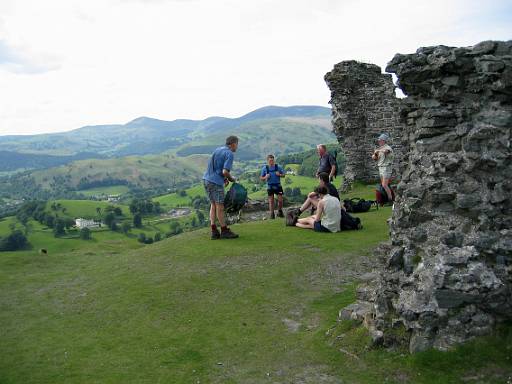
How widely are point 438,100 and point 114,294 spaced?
8291 millimetres

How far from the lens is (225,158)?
576 inches

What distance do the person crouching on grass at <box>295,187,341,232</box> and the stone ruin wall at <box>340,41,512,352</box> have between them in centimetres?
695

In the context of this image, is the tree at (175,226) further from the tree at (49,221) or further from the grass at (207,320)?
the grass at (207,320)

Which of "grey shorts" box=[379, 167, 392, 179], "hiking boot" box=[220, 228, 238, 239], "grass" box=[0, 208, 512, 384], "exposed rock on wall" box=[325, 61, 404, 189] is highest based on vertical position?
"exposed rock on wall" box=[325, 61, 404, 189]

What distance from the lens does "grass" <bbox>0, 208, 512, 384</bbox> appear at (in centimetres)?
706

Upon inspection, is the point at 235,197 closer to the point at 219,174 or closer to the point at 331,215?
the point at 219,174

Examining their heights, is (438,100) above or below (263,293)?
above

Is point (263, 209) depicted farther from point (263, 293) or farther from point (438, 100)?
point (438, 100)

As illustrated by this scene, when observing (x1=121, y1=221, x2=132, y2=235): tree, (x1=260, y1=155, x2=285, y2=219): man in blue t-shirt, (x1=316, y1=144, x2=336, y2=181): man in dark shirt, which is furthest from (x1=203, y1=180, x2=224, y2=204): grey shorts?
(x1=121, y1=221, x2=132, y2=235): tree

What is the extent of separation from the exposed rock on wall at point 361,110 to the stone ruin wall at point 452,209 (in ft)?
59.6

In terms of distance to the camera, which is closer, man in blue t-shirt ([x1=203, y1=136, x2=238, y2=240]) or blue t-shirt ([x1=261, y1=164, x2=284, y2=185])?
man in blue t-shirt ([x1=203, y1=136, x2=238, y2=240])

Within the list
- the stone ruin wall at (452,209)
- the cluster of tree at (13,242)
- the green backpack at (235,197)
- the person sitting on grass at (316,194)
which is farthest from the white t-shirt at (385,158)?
the cluster of tree at (13,242)

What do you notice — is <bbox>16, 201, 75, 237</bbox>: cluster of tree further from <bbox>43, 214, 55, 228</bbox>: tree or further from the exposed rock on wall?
the exposed rock on wall

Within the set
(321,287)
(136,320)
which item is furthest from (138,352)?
(321,287)
